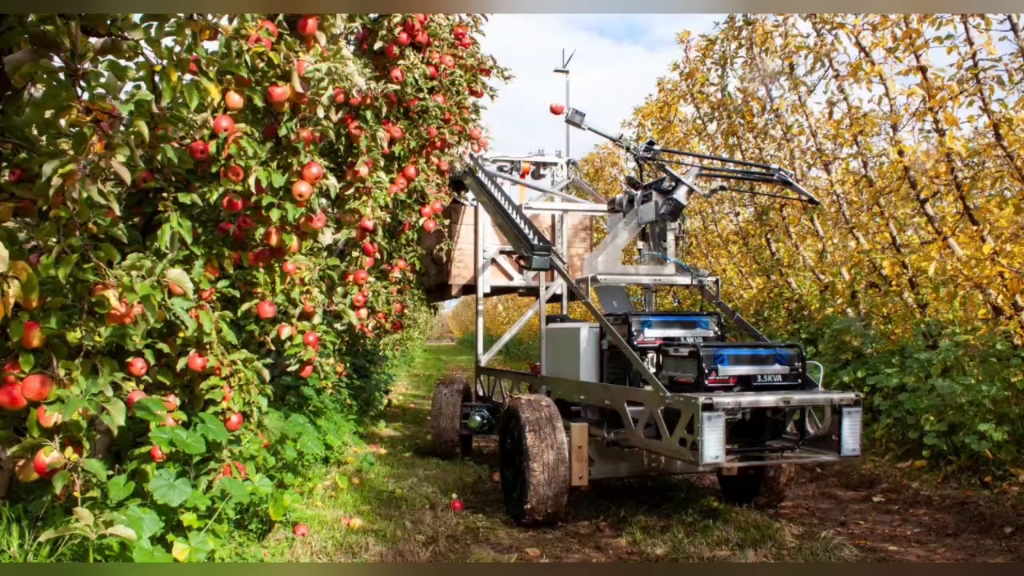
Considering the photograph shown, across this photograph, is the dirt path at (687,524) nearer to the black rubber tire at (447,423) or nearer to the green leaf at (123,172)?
the black rubber tire at (447,423)

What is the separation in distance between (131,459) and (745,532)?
3892 millimetres

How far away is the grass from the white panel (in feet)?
3.47

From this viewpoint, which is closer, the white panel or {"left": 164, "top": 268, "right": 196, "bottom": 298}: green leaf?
{"left": 164, "top": 268, "right": 196, "bottom": 298}: green leaf

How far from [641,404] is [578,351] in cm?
67

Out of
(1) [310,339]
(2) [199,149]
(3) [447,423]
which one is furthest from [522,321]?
(2) [199,149]

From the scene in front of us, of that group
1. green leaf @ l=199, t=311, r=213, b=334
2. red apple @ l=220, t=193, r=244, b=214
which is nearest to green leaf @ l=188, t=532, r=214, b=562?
green leaf @ l=199, t=311, r=213, b=334

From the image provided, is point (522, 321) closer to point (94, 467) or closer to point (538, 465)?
point (538, 465)

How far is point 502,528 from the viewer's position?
536cm

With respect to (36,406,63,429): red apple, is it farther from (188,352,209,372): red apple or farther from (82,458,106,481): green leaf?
(188,352,209,372): red apple

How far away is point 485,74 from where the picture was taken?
5.47 m

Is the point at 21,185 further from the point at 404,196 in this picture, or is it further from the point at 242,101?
the point at 404,196

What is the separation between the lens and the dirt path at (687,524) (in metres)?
4.79

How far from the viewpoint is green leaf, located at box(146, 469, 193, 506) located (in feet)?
12.0

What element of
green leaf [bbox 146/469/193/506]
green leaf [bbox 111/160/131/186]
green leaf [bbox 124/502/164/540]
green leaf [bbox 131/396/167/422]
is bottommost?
green leaf [bbox 124/502/164/540]
